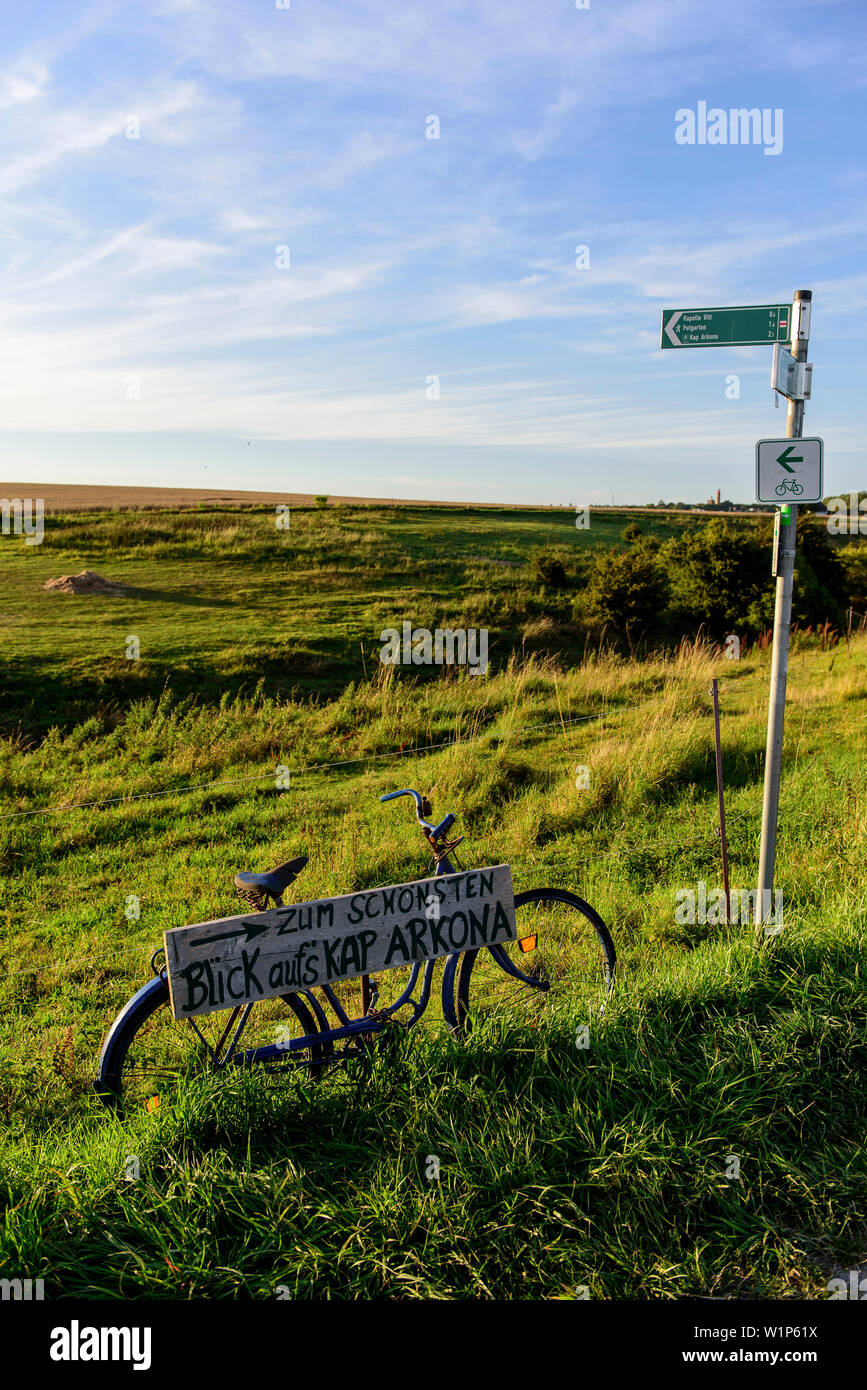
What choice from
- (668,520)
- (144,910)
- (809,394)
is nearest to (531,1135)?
(809,394)

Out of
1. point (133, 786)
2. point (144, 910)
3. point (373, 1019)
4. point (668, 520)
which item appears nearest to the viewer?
point (373, 1019)

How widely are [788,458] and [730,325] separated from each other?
0.78 meters

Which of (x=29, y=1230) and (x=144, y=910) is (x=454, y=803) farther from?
(x=29, y=1230)

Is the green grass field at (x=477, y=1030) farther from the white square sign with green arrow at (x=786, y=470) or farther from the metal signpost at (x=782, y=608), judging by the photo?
the white square sign with green arrow at (x=786, y=470)

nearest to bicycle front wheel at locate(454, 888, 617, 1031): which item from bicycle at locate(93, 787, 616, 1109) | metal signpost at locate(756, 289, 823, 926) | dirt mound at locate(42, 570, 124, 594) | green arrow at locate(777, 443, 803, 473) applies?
bicycle at locate(93, 787, 616, 1109)

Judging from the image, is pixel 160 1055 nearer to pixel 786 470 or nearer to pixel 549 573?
pixel 786 470

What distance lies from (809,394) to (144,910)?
18.3 feet

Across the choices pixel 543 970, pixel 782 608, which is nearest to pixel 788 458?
pixel 782 608

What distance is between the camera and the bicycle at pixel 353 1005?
3229 millimetres

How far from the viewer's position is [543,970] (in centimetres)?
446

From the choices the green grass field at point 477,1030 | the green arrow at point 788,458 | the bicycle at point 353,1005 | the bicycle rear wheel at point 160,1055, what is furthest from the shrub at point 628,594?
the bicycle rear wheel at point 160,1055

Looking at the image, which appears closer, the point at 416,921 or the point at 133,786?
the point at 416,921
